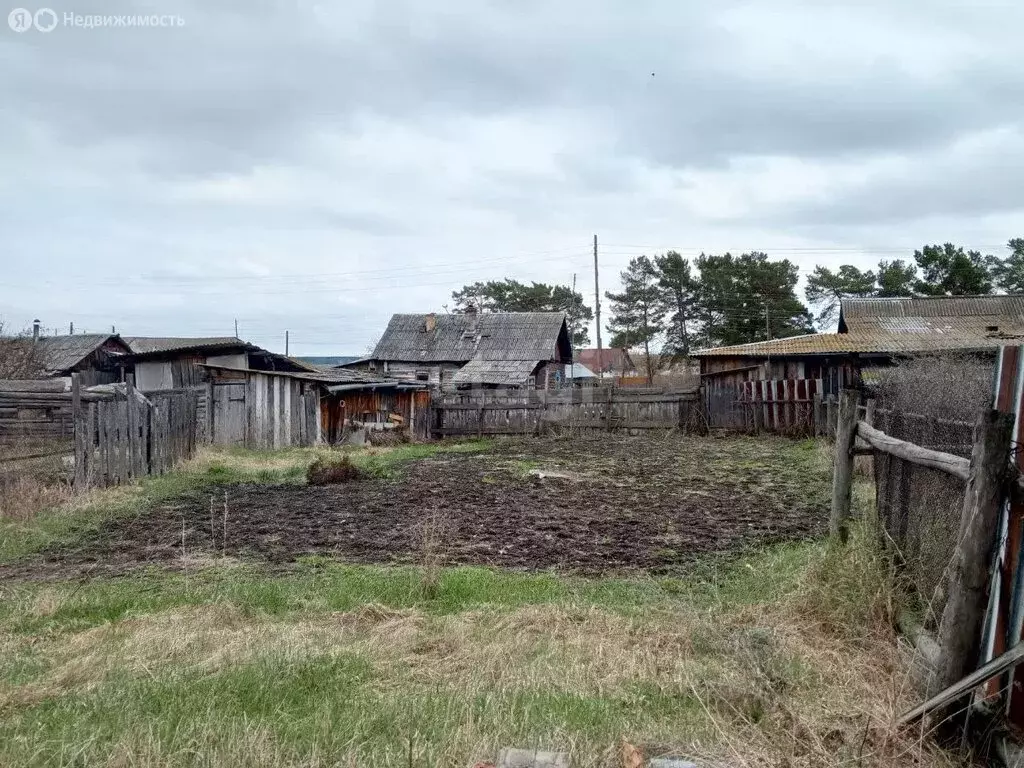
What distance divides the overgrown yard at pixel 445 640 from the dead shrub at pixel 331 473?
10.4 ft

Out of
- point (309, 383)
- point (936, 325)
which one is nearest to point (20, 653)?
point (309, 383)

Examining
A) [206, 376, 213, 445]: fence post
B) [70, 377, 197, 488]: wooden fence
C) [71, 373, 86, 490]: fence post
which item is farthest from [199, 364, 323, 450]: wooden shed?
[71, 373, 86, 490]: fence post

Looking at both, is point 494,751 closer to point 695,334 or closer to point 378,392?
A: point 378,392

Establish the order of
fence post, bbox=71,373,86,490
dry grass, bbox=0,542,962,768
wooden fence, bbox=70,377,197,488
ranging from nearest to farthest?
dry grass, bbox=0,542,962,768
fence post, bbox=71,373,86,490
wooden fence, bbox=70,377,197,488

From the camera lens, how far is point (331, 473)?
43.0 feet

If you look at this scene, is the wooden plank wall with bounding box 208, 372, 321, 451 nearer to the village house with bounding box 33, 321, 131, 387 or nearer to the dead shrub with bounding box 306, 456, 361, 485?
the dead shrub with bounding box 306, 456, 361, 485

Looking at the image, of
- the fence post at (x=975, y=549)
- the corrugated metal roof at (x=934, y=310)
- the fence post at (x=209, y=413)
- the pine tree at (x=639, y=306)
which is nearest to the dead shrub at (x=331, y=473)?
the fence post at (x=209, y=413)

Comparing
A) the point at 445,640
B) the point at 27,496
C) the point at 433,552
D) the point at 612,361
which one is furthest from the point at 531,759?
the point at 612,361

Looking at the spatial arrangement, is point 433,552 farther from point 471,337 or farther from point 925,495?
point 471,337

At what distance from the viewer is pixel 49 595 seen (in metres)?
5.64

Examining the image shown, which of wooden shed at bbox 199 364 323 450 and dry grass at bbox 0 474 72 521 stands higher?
wooden shed at bbox 199 364 323 450

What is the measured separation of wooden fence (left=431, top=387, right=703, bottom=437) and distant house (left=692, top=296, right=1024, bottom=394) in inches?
71.7

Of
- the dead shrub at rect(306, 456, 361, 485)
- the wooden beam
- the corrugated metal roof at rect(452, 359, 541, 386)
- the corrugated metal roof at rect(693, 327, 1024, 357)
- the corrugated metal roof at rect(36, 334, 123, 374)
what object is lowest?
the dead shrub at rect(306, 456, 361, 485)

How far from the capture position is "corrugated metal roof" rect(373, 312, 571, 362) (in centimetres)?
3544
